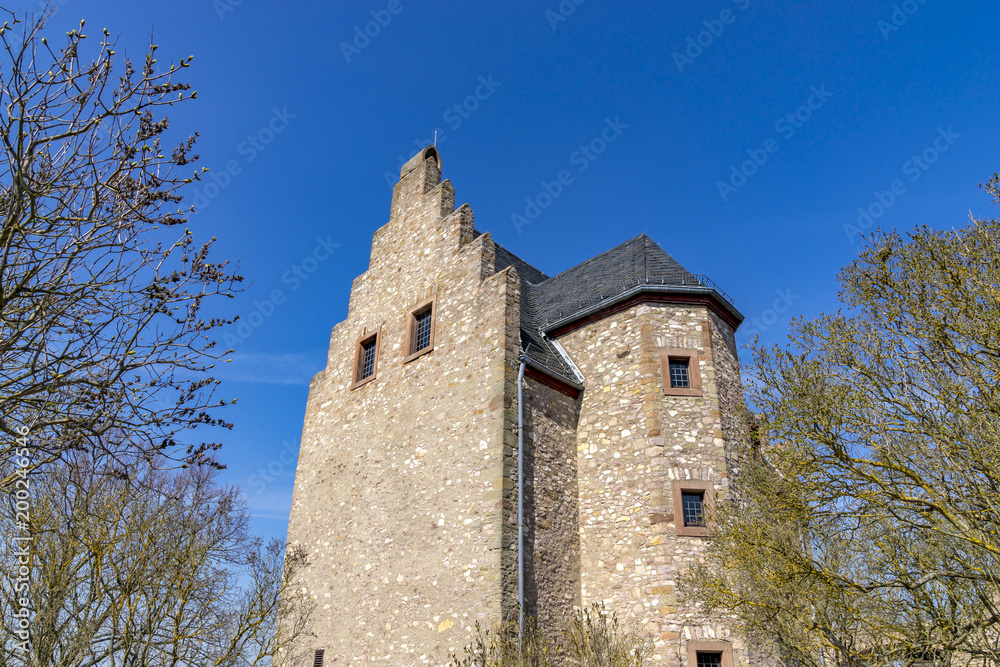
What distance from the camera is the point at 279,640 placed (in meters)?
16.1

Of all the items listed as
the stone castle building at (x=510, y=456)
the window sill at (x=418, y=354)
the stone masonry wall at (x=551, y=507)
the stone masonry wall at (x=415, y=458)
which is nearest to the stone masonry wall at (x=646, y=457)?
the stone castle building at (x=510, y=456)

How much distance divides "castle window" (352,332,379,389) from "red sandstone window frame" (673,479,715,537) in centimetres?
895

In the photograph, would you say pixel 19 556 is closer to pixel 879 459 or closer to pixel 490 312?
pixel 490 312

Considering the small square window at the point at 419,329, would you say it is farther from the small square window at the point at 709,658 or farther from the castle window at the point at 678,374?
the small square window at the point at 709,658

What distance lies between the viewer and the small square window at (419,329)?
1614 centimetres

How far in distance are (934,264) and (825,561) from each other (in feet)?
15.9

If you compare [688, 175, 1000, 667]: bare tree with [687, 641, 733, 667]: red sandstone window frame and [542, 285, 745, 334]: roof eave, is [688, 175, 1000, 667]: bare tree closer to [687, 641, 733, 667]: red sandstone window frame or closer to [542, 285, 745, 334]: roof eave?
[687, 641, 733, 667]: red sandstone window frame

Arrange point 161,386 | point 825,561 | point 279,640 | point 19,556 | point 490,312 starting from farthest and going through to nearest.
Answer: point 279,640
point 490,312
point 19,556
point 825,561
point 161,386

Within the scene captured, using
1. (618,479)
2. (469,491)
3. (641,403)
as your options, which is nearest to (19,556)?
(469,491)

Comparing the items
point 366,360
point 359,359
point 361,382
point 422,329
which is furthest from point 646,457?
point 359,359

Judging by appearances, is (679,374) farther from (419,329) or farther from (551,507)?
(419,329)

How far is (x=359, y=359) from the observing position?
18.3m

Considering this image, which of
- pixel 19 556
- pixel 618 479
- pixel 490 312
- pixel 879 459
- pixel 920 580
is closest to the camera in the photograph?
pixel 920 580

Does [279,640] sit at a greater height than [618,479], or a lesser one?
lesser
